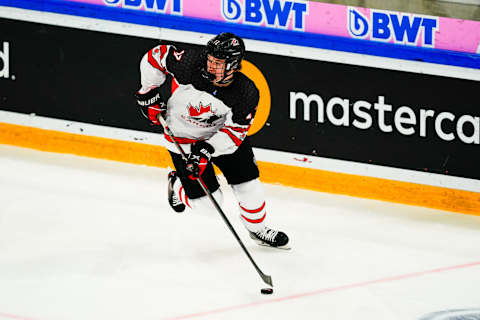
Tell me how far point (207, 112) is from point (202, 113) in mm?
29

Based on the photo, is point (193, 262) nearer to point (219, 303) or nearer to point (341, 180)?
point (219, 303)

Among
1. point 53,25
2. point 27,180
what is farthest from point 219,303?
point 53,25

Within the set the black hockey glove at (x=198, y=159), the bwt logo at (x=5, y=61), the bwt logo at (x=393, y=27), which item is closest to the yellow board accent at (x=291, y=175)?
the bwt logo at (x=5, y=61)

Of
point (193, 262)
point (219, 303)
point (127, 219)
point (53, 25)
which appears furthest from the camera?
point (53, 25)

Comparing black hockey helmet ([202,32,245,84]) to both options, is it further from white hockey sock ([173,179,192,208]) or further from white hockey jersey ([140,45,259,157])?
white hockey sock ([173,179,192,208])

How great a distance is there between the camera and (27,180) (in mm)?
5617

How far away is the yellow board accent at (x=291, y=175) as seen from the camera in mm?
5395

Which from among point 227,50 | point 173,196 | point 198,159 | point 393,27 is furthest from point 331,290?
point 393,27

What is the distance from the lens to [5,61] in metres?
6.09

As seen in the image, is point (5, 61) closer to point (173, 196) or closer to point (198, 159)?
point (173, 196)

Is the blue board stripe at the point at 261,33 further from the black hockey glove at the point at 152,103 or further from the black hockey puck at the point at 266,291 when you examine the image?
the black hockey puck at the point at 266,291

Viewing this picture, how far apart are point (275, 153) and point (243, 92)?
139 cm

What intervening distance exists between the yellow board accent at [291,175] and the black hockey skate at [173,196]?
100 cm

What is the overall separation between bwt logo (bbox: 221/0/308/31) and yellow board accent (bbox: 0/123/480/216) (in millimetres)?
945
